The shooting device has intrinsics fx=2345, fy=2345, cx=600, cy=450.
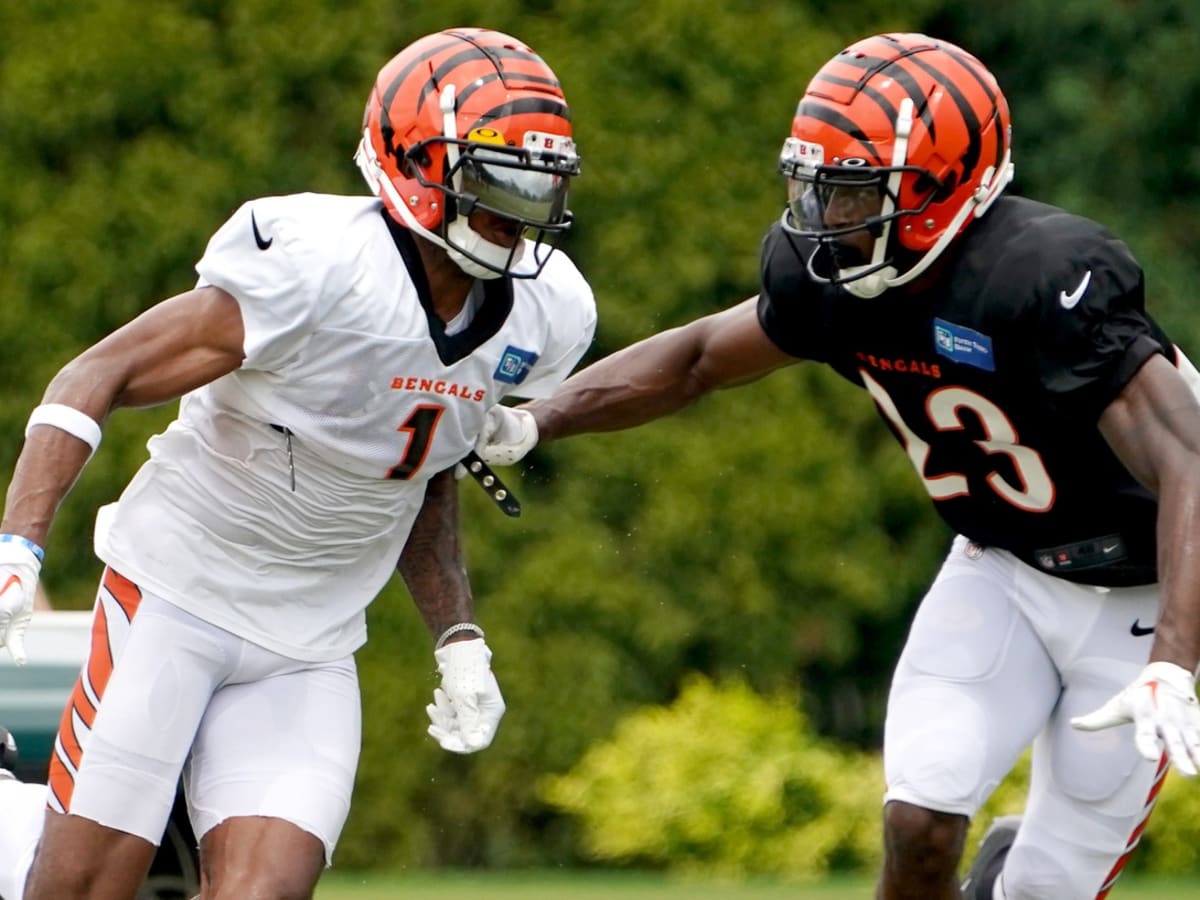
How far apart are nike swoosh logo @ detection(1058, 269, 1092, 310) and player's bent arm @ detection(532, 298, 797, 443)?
1021 mm

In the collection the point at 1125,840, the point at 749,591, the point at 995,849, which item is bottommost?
the point at 749,591

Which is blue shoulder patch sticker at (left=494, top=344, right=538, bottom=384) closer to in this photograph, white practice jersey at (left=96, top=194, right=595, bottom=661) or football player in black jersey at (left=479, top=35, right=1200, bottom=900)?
white practice jersey at (left=96, top=194, right=595, bottom=661)

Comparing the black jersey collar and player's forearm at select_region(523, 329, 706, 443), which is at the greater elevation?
the black jersey collar

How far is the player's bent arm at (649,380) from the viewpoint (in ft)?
18.2

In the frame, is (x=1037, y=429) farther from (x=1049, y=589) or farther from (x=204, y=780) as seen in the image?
(x=204, y=780)

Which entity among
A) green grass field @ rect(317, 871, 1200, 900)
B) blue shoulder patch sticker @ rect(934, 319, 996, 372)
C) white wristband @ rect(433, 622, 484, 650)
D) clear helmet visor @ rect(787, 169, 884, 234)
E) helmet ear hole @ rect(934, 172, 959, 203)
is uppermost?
helmet ear hole @ rect(934, 172, 959, 203)

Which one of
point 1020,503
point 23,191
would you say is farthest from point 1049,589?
point 23,191

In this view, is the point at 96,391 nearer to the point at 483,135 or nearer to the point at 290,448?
the point at 290,448

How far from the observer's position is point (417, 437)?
15.2ft

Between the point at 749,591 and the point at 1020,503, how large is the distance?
16.2ft

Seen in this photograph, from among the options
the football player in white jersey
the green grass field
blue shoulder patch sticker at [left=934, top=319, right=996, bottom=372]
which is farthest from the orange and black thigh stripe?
the green grass field

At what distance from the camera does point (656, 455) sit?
9812mm

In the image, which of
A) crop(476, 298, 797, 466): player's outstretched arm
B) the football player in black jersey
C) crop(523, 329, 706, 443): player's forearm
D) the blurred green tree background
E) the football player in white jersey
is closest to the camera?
the football player in white jersey

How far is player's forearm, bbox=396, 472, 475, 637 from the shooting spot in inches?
199
